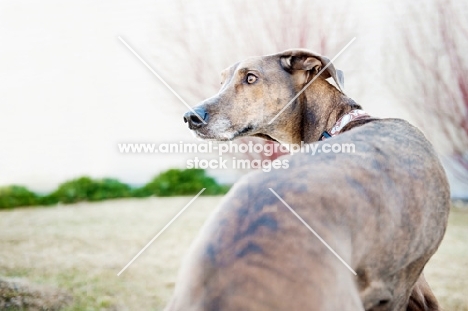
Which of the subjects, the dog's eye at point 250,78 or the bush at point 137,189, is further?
the bush at point 137,189

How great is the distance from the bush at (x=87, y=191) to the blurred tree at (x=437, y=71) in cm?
404

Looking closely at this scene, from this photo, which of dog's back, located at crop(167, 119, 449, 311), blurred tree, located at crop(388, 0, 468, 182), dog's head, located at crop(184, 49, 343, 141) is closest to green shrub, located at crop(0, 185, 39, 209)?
blurred tree, located at crop(388, 0, 468, 182)

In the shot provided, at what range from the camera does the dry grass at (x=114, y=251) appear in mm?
3908

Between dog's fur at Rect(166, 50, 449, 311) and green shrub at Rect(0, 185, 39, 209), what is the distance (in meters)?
6.31

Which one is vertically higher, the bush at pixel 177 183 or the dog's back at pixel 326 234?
the dog's back at pixel 326 234

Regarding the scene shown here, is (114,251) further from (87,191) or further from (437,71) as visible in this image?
(437,71)

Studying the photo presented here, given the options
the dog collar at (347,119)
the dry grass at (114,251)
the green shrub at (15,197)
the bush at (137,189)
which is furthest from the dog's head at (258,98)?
A: the green shrub at (15,197)

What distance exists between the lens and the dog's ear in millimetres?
2514

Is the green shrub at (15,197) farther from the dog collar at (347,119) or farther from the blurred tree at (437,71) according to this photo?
the dog collar at (347,119)

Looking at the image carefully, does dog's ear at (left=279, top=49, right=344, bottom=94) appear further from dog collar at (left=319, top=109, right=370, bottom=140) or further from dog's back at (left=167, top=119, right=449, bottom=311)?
dog's back at (left=167, top=119, right=449, bottom=311)

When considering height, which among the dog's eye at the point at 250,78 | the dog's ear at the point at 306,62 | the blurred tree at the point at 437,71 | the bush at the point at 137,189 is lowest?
Answer: the bush at the point at 137,189

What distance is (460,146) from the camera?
294 inches

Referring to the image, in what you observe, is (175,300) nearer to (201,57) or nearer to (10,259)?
(10,259)

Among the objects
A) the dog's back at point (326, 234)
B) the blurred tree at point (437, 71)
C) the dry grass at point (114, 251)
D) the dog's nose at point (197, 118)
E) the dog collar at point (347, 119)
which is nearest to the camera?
the dog's back at point (326, 234)
